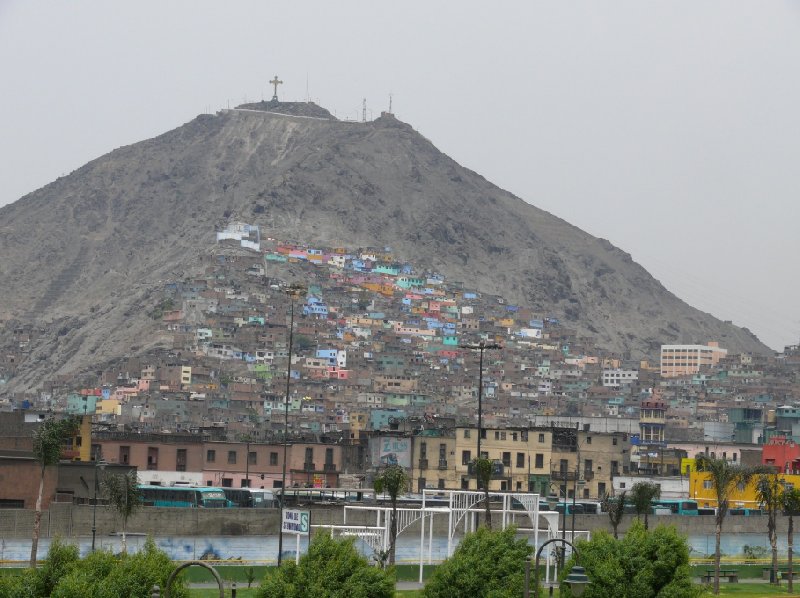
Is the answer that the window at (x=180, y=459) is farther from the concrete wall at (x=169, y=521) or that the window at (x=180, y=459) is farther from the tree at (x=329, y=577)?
the tree at (x=329, y=577)

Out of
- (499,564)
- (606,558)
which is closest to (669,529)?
(606,558)

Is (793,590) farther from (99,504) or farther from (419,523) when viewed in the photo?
(99,504)

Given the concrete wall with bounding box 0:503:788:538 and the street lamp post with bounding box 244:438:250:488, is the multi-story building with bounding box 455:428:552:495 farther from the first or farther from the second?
the concrete wall with bounding box 0:503:788:538

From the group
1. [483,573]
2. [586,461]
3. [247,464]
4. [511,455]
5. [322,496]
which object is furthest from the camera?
[586,461]

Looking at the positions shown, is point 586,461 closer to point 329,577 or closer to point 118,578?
point 329,577

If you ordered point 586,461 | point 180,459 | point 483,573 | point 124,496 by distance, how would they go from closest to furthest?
point 483,573 → point 124,496 → point 180,459 → point 586,461

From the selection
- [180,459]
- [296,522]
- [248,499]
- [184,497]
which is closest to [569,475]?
[180,459]

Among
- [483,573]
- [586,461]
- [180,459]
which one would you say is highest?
[586,461]
